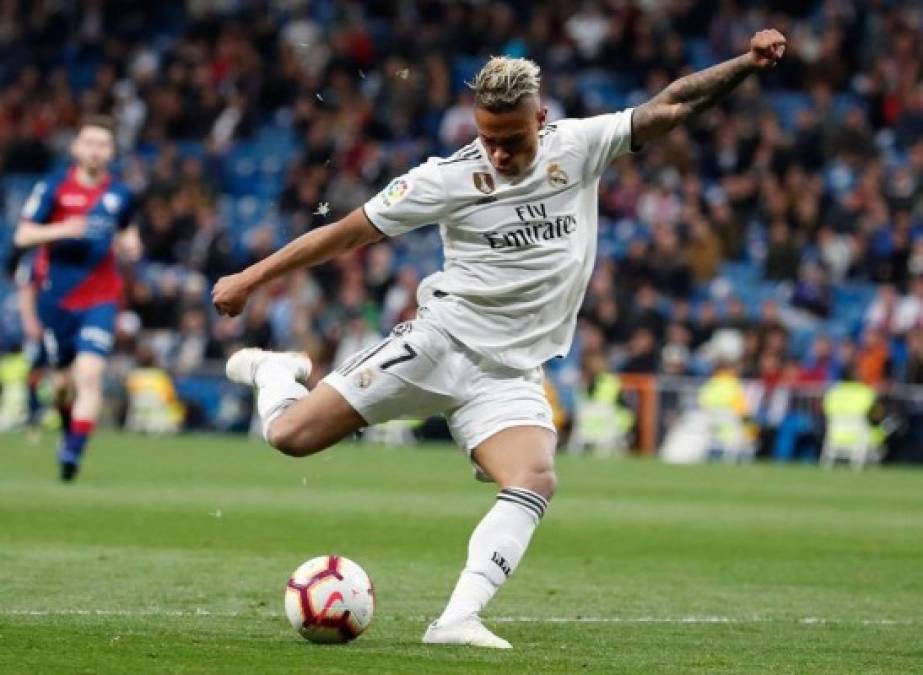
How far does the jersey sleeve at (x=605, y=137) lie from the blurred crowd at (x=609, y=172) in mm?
17315

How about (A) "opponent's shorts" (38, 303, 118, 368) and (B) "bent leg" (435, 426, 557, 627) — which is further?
(A) "opponent's shorts" (38, 303, 118, 368)

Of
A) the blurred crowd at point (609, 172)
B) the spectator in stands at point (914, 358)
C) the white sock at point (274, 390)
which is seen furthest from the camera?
the blurred crowd at point (609, 172)

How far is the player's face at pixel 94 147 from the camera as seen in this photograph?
14781mm

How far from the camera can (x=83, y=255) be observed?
1516 centimetres

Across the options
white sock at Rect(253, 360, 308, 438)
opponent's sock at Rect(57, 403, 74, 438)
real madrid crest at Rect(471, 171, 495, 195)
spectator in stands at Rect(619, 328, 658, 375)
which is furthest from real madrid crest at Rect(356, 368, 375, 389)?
spectator in stands at Rect(619, 328, 658, 375)

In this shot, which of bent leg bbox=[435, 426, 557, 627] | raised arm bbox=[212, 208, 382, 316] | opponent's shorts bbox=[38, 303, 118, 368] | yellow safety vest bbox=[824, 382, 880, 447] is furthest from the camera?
yellow safety vest bbox=[824, 382, 880, 447]

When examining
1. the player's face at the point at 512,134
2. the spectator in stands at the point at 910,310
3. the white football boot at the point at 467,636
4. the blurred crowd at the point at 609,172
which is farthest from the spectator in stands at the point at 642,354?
the white football boot at the point at 467,636

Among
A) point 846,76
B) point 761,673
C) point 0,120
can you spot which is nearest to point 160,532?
point 761,673

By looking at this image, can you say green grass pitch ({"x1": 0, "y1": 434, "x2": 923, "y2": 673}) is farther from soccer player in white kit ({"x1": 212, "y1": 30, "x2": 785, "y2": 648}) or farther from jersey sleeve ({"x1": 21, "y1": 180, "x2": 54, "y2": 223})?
jersey sleeve ({"x1": 21, "y1": 180, "x2": 54, "y2": 223})

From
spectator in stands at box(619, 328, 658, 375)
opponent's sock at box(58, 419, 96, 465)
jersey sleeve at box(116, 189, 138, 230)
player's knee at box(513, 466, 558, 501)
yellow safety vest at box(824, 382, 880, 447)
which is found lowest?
yellow safety vest at box(824, 382, 880, 447)

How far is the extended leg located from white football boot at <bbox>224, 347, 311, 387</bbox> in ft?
3.78

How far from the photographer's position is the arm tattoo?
A: 738 cm

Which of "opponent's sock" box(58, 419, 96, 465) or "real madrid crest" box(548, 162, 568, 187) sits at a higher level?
"real madrid crest" box(548, 162, 568, 187)

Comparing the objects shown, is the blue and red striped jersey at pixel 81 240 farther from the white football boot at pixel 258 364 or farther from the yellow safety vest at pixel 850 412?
the yellow safety vest at pixel 850 412
